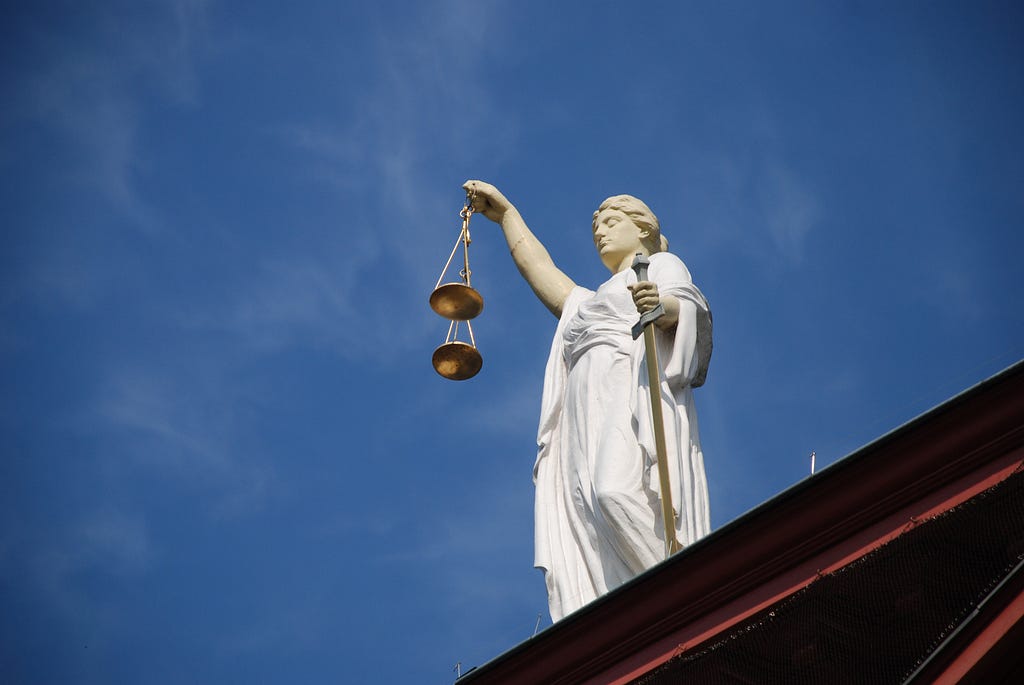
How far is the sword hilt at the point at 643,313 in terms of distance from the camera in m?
11.6

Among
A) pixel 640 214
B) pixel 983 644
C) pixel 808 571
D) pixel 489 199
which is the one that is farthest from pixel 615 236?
pixel 983 644

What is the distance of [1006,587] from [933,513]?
27.6 inches

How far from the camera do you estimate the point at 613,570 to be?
11.6 meters

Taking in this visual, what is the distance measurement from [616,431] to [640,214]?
2556 millimetres

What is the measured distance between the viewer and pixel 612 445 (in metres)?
11.9

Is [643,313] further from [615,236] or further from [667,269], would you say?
[615,236]

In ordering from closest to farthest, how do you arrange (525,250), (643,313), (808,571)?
(808,571), (643,313), (525,250)

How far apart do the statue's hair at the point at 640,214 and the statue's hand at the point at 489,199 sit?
4.69 ft

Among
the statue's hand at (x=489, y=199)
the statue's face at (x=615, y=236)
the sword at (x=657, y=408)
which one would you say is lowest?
the sword at (x=657, y=408)

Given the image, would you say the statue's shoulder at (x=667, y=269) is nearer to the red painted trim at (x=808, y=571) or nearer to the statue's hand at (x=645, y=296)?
the statue's hand at (x=645, y=296)

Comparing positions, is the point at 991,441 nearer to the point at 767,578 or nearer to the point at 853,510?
the point at 853,510

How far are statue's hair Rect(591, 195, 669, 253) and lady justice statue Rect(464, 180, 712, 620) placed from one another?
3 centimetres

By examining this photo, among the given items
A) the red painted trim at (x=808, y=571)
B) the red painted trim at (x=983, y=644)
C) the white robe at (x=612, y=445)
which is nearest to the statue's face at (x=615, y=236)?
the white robe at (x=612, y=445)

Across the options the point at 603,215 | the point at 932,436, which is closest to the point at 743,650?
the point at 932,436
